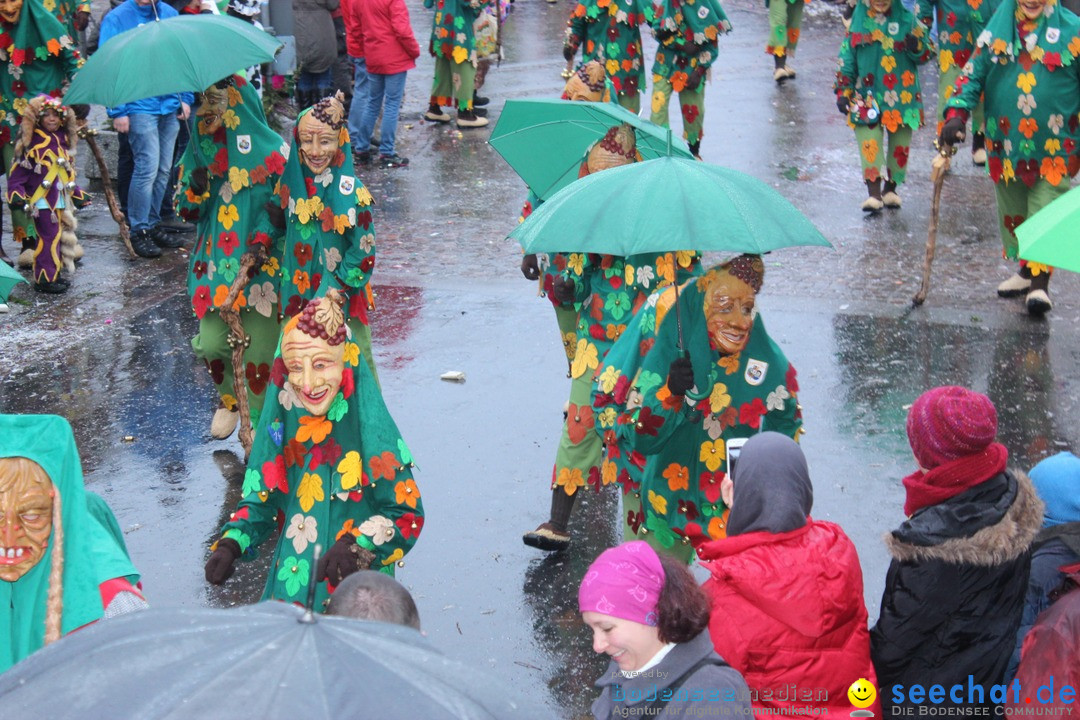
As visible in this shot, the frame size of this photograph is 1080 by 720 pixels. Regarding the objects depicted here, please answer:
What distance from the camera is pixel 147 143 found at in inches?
411

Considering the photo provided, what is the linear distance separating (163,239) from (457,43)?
4616 mm

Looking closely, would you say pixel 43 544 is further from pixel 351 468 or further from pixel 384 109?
pixel 384 109

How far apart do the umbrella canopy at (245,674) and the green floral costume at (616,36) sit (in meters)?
10.6

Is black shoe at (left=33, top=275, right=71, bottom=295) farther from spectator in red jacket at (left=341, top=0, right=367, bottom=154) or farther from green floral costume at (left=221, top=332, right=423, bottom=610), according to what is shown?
green floral costume at (left=221, top=332, right=423, bottom=610)

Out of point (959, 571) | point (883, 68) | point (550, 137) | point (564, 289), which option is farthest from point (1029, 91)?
point (959, 571)

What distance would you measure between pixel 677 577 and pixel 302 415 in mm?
1771

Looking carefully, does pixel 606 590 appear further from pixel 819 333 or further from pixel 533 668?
pixel 819 333

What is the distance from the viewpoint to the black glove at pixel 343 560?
425cm

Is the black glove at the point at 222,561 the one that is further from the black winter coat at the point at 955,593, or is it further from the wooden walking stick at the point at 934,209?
the wooden walking stick at the point at 934,209

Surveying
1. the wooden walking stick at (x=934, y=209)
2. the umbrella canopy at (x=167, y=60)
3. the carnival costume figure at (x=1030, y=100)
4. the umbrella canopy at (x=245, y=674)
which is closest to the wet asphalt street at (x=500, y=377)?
the wooden walking stick at (x=934, y=209)

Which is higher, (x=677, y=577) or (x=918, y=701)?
(x=677, y=577)

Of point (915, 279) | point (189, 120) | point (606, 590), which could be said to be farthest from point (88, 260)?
point (606, 590)

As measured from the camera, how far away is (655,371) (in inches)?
Answer: 201

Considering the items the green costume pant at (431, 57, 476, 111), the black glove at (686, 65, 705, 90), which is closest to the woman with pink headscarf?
the black glove at (686, 65, 705, 90)
